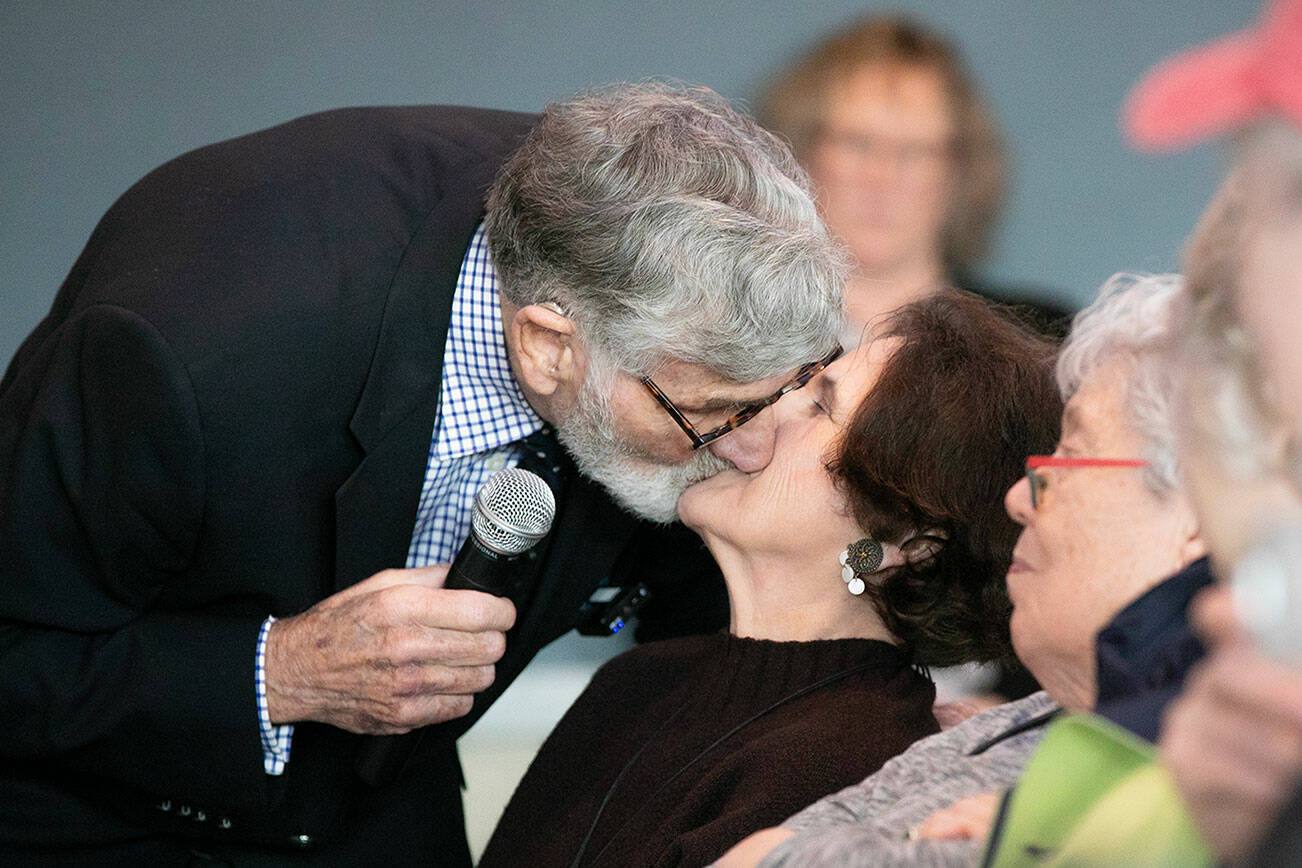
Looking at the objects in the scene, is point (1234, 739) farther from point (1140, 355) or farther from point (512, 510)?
point (512, 510)

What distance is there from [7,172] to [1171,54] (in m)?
3.52

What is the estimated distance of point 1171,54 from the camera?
12.2 feet

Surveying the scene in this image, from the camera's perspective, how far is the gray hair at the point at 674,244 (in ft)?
5.59

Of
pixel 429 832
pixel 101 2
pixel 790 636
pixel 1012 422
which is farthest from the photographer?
pixel 101 2

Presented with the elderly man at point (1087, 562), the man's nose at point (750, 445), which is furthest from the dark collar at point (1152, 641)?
the man's nose at point (750, 445)

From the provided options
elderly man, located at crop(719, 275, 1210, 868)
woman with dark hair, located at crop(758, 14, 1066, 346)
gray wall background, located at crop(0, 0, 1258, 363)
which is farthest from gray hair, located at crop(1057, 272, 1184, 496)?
gray wall background, located at crop(0, 0, 1258, 363)

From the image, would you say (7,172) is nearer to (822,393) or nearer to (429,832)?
(429,832)

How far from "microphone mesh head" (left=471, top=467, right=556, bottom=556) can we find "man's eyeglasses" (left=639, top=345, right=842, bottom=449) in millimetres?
233

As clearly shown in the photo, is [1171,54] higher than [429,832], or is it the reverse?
[1171,54]

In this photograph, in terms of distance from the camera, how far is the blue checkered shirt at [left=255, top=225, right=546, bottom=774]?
191 centimetres

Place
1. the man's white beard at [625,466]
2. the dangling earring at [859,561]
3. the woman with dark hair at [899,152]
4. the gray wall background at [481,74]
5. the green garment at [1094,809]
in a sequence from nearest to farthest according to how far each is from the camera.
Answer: the green garment at [1094,809] < the dangling earring at [859,561] < the man's white beard at [625,466] < the woman with dark hair at [899,152] < the gray wall background at [481,74]

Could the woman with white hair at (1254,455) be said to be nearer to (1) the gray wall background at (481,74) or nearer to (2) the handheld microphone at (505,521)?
(2) the handheld microphone at (505,521)

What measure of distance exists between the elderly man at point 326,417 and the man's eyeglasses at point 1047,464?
0.55 meters

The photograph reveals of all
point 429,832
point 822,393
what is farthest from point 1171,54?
point 429,832
